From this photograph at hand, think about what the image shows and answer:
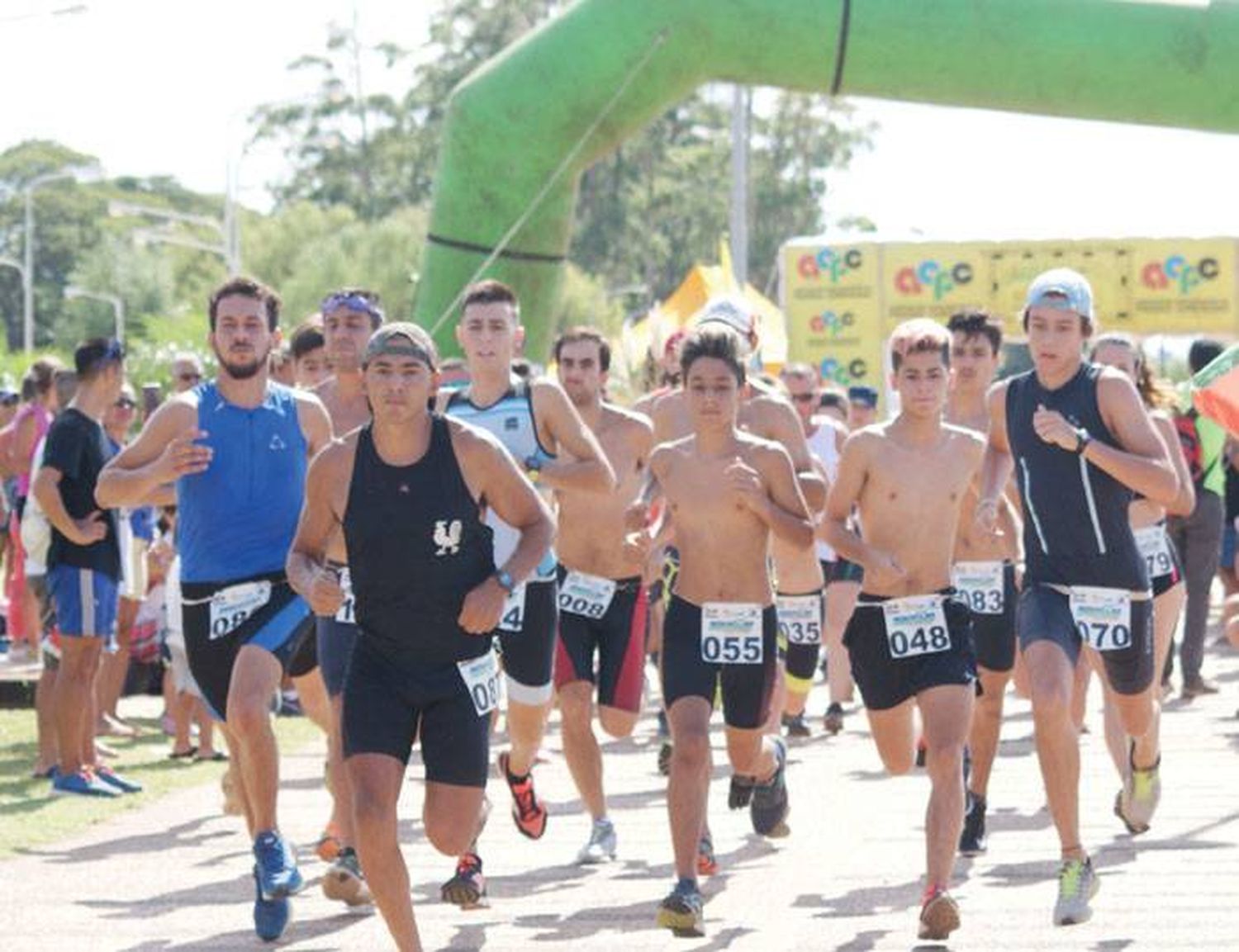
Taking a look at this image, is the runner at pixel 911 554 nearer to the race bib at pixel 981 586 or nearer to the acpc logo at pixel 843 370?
the race bib at pixel 981 586

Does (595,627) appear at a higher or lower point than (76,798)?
higher

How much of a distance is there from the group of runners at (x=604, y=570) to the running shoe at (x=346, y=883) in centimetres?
2

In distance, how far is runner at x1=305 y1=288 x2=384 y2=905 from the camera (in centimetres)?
935

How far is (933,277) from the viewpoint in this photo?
101 feet

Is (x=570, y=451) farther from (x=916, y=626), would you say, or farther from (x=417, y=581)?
(x=417, y=581)

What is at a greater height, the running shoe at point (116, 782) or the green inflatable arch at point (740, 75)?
the green inflatable arch at point (740, 75)

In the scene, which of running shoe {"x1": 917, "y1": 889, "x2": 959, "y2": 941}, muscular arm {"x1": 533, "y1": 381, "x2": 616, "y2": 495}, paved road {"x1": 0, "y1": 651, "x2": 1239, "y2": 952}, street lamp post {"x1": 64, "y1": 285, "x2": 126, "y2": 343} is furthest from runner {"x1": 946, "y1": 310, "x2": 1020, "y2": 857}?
street lamp post {"x1": 64, "y1": 285, "x2": 126, "y2": 343}

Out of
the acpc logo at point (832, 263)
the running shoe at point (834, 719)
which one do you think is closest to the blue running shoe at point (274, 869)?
the running shoe at point (834, 719)

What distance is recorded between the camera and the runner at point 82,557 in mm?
12641

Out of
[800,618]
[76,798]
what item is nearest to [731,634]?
[800,618]

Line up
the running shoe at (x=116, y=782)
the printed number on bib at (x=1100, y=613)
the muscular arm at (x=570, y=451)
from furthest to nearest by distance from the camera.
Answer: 1. the running shoe at (x=116, y=782)
2. the muscular arm at (x=570, y=451)
3. the printed number on bib at (x=1100, y=613)

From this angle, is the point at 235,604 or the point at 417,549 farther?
the point at 235,604

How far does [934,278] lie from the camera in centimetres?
3066

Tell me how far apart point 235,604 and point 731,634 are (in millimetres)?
1674
